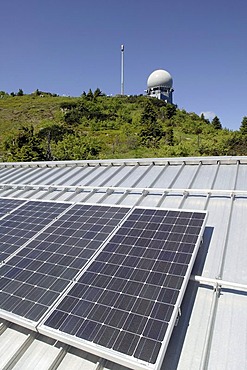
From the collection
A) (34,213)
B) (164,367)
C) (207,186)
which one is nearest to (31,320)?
(164,367)

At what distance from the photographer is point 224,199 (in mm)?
8594

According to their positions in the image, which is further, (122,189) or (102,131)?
(102,131)

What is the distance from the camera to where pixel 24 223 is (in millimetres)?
8281

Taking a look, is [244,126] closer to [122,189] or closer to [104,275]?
[122,189]

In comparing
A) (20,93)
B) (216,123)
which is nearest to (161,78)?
(216,123)

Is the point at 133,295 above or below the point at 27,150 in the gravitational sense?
below

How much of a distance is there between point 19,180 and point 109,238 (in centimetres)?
983

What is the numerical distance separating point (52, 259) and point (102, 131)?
1990 inches

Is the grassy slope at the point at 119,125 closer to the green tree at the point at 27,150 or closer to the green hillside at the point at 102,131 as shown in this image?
the green hillside at the point at 102,131

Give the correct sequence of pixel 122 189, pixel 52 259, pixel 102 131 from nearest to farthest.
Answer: pixel 52 259, pixel 122 189, pixel 102 131

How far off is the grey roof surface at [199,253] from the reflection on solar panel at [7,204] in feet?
4.35

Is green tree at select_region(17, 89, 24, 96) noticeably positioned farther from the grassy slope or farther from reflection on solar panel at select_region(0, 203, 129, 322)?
reflection on solar panel at select_region(0, 203, 129, 322)

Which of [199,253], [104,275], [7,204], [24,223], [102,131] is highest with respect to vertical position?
[102,131]

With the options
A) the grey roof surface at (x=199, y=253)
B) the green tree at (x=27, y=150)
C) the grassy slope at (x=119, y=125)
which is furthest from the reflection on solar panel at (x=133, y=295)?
the grassy slope at (x=119, y=125)
